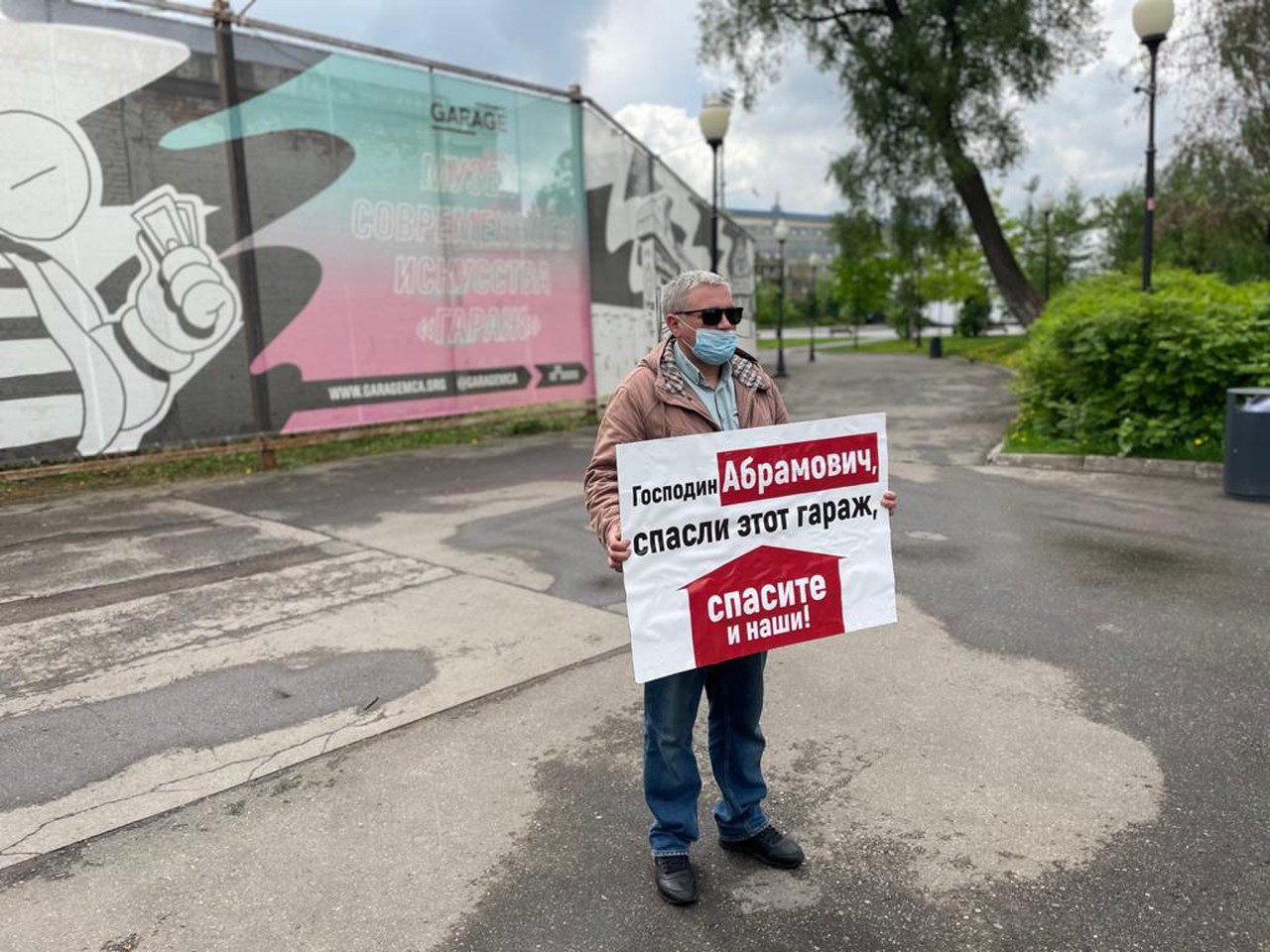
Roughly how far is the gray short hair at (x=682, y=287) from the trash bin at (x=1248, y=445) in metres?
8.04

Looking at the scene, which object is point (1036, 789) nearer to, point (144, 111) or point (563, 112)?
point (144, 111)

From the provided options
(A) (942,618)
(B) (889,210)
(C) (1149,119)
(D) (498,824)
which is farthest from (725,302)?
(B) (889,210)

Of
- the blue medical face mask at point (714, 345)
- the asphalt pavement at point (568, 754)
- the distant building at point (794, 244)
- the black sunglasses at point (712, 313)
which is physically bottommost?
the asphalt pavement at point (568, 754)

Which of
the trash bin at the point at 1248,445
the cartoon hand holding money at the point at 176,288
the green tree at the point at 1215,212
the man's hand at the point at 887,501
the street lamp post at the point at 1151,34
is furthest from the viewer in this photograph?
the green tree at the point at 1215,212

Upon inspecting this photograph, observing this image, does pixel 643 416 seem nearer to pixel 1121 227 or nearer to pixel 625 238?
pixel 625 238

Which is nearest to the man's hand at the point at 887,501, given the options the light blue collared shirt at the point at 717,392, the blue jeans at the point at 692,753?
the light blue collared shirt at the point at 717,392

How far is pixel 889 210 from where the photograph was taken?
27109mm

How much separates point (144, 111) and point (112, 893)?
9903mm

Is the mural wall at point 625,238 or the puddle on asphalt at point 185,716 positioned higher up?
the mural wall at point 625,238

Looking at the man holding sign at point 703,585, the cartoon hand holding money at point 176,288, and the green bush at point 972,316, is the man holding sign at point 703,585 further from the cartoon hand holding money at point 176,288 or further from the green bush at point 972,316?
the green bush at point 972,316

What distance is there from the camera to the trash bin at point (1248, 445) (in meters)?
8.86

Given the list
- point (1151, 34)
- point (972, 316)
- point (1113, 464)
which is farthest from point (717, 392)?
point (972, 316)

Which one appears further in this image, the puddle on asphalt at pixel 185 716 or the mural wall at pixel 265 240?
the mural wall at pixel 265 240

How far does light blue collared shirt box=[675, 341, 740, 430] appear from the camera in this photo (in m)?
3.14
